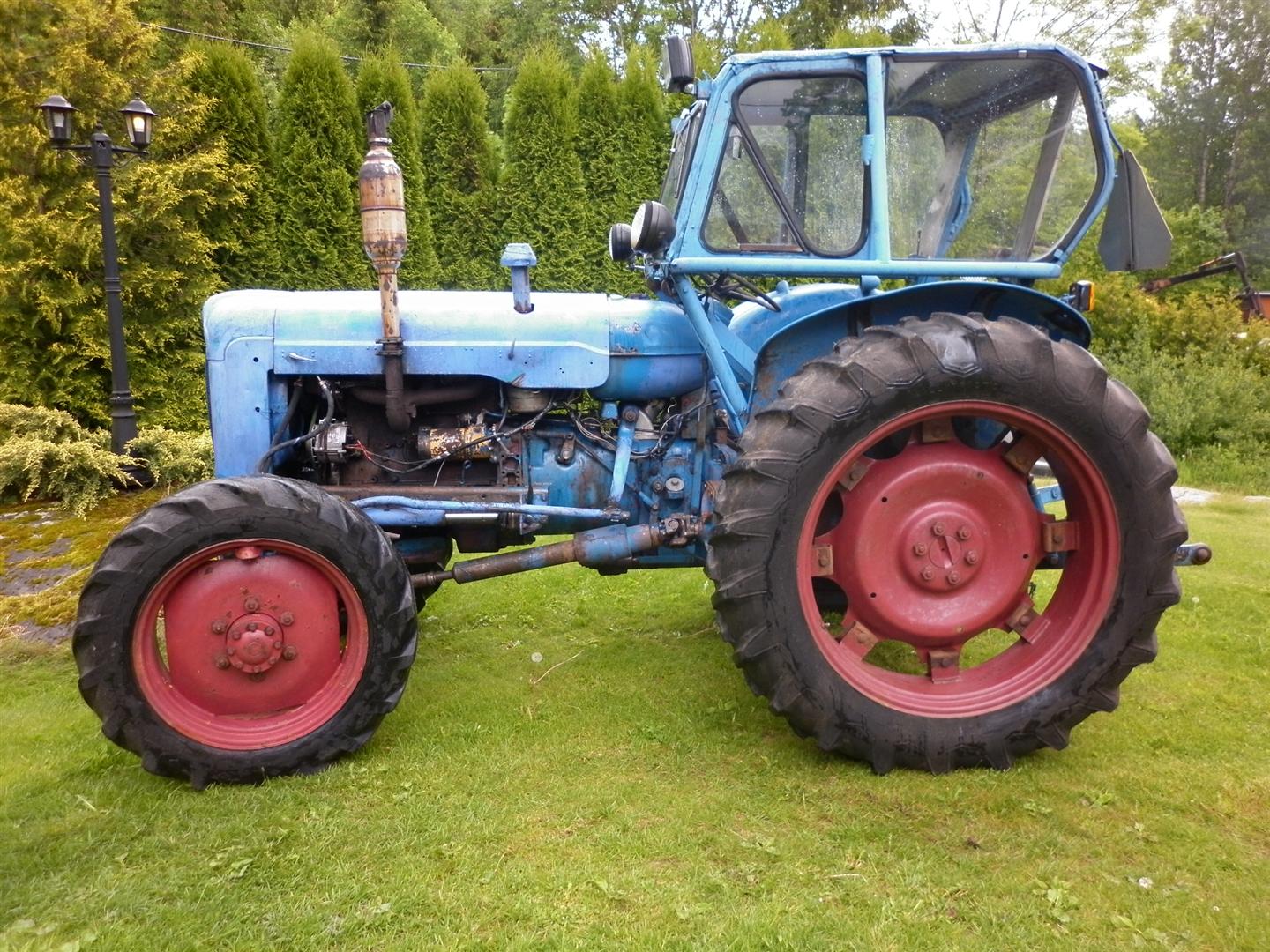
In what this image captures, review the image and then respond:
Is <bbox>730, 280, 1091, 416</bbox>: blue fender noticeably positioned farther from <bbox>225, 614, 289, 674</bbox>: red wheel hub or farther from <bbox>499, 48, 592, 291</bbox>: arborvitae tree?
<bbox>499, 48, 592, 291</bbox>: arborvitae tree

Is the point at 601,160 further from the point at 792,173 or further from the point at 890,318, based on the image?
the point at 890,318

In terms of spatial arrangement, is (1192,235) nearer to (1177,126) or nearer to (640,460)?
(1177,126)

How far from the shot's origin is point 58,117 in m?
6.68

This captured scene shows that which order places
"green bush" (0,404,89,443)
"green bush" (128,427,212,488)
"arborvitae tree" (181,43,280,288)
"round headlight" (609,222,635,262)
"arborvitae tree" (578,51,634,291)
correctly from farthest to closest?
"arborvitae tree" (578,51,634,291) < "arborvitae tree" (181,43,280,288) < "green bush" (0,404,89,443) < "green bush" (128,427,212,488) < "round headlight" (609,222,635,262)

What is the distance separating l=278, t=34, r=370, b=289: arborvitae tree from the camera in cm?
837

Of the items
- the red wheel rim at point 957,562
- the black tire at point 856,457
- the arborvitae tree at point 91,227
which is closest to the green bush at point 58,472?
the arborvitae tree at point 91,227

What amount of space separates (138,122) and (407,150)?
2.52 meters

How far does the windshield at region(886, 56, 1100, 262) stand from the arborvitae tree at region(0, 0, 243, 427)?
681 cm

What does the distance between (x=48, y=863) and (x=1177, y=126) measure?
26864mm

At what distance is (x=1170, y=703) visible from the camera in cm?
326

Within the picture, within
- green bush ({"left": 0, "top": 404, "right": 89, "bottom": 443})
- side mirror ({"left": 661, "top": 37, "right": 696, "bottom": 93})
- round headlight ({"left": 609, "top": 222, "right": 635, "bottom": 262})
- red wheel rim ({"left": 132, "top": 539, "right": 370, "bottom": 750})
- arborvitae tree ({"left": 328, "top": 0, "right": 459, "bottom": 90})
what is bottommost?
red wheel rim ({"left": 132, "top": 539, "right": 370, "bottom": 750})

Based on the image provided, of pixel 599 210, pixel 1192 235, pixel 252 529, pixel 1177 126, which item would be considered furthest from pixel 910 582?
pixel 1177 126

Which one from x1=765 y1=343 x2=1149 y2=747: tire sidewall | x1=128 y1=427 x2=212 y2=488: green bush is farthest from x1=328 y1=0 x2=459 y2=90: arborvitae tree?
x1=765 y1=343 x2=1149 y2=747: tire sidewall

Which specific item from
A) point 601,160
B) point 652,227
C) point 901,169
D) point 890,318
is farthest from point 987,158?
point 601,160
